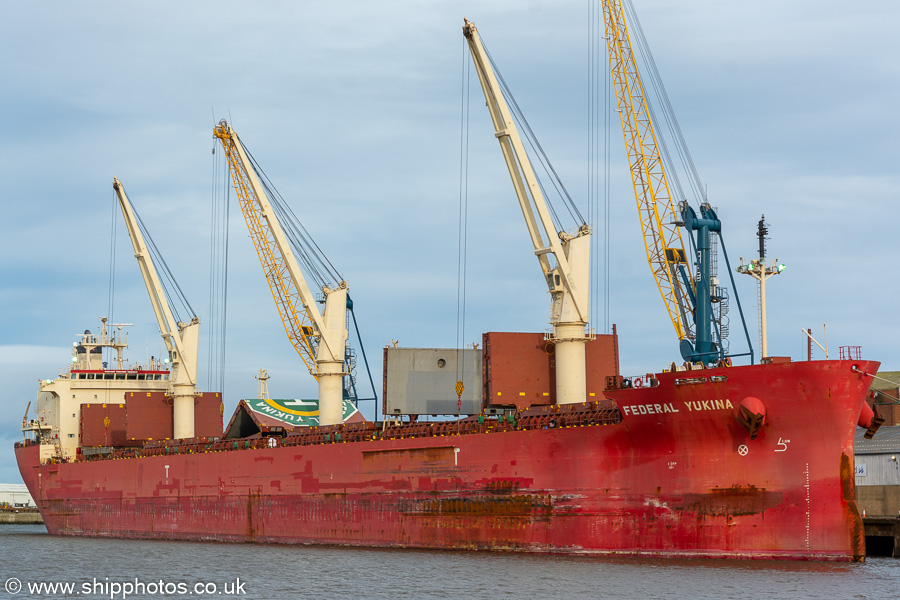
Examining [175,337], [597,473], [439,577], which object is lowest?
[439,577]

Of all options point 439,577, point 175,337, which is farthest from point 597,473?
point 175,337

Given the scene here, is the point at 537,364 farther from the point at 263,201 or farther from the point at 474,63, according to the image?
the point at 263,201

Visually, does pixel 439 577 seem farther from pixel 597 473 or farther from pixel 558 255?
pixel 558 255

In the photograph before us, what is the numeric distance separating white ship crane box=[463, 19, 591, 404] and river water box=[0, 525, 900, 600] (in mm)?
7235

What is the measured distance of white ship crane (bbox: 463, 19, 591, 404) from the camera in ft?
119

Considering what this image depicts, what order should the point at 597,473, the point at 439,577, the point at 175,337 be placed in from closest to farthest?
the point at 439,577
the point at 597,473
the point at 175,337

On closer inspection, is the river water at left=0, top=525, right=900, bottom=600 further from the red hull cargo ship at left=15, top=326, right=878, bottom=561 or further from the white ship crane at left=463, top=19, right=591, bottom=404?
the white ship crane at left=463, top=19, right=591, bottom=404

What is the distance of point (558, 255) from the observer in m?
37.2

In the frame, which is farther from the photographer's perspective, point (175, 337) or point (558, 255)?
point (175, 337)

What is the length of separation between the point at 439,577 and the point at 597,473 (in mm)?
5999

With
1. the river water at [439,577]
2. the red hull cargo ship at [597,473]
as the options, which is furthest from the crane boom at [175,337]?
the river water at [439,577]

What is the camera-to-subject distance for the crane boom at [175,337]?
5475cm

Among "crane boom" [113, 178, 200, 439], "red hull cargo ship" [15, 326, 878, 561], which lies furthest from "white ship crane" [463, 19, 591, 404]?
"crane boom" [113, 178, 200, 439]

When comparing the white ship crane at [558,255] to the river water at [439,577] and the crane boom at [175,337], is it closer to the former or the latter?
the river water at [439,577]
